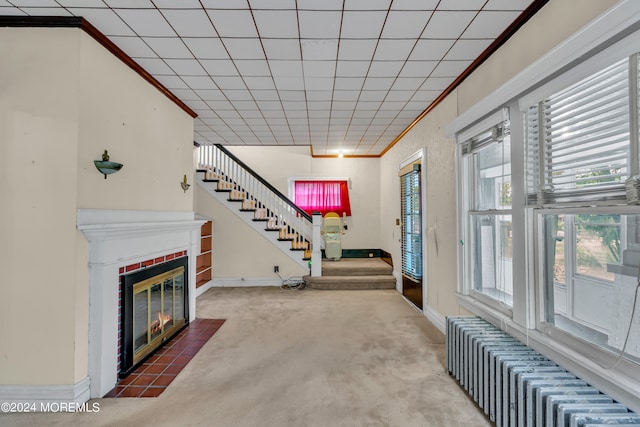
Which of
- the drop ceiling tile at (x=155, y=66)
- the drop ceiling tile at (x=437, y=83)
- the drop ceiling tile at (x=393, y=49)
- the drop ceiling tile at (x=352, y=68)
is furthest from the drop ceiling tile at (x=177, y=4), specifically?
the drop ceiling tile at (x=437, y=83)

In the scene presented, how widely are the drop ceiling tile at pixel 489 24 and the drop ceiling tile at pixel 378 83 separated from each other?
2.92 ft

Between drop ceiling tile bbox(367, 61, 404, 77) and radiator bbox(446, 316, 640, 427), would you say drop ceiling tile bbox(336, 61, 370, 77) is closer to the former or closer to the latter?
drop ceiling tile bbox(367, 61, 404, 77)

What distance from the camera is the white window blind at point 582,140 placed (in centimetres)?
152

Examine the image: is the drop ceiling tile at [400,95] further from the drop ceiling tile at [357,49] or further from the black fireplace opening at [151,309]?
the black fireplace opening at [151,309]

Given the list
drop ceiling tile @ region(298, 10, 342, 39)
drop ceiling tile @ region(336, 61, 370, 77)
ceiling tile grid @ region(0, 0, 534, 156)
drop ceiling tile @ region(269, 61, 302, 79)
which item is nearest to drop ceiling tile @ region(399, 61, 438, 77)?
ceiling tile grid @ region(0, 0, 534, 156)

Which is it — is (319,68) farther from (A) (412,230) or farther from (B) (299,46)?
(A) (412,230)

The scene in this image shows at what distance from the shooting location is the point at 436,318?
3871mm

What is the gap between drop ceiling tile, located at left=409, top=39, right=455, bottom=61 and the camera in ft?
8.44

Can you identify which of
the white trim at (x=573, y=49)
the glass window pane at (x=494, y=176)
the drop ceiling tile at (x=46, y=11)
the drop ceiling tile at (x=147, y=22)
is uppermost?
the drop ceiling tile at (x=46, y=11)

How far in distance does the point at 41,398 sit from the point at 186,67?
2.91 metres

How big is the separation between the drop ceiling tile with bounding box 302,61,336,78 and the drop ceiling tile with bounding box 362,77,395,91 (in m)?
0.41

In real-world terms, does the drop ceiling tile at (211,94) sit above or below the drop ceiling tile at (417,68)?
above

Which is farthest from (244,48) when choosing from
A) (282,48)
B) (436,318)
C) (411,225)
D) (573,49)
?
(436,318)

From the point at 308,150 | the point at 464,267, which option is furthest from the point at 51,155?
the point at 308,150
